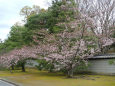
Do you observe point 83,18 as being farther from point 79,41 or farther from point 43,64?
point 43,64

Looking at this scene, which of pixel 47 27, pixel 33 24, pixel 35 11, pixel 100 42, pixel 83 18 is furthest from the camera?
pixel 35 11

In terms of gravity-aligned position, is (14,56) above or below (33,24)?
below

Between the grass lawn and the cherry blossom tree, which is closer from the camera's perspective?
the grass lawn

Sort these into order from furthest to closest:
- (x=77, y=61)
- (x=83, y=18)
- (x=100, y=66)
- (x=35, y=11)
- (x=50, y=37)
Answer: (x=35, y=11) → (x=100, y=66) → (x=50, y=37) → (x=77, y=61) → (x=83, y=18)

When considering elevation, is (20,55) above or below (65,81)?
above

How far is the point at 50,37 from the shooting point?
17.4 metres

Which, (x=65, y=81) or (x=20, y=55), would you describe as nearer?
(x=65, y=81)

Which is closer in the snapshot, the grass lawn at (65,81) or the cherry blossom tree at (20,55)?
the grass lawn at (65,81)

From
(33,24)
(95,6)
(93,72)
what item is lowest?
(93,72)

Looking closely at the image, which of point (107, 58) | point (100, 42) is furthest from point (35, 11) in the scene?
point (107, 58)

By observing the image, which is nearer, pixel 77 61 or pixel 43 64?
pixel 77 61

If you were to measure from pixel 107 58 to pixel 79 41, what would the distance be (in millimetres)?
4900

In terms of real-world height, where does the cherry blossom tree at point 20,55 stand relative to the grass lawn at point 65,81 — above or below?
above

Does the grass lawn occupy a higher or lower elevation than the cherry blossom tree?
lower
